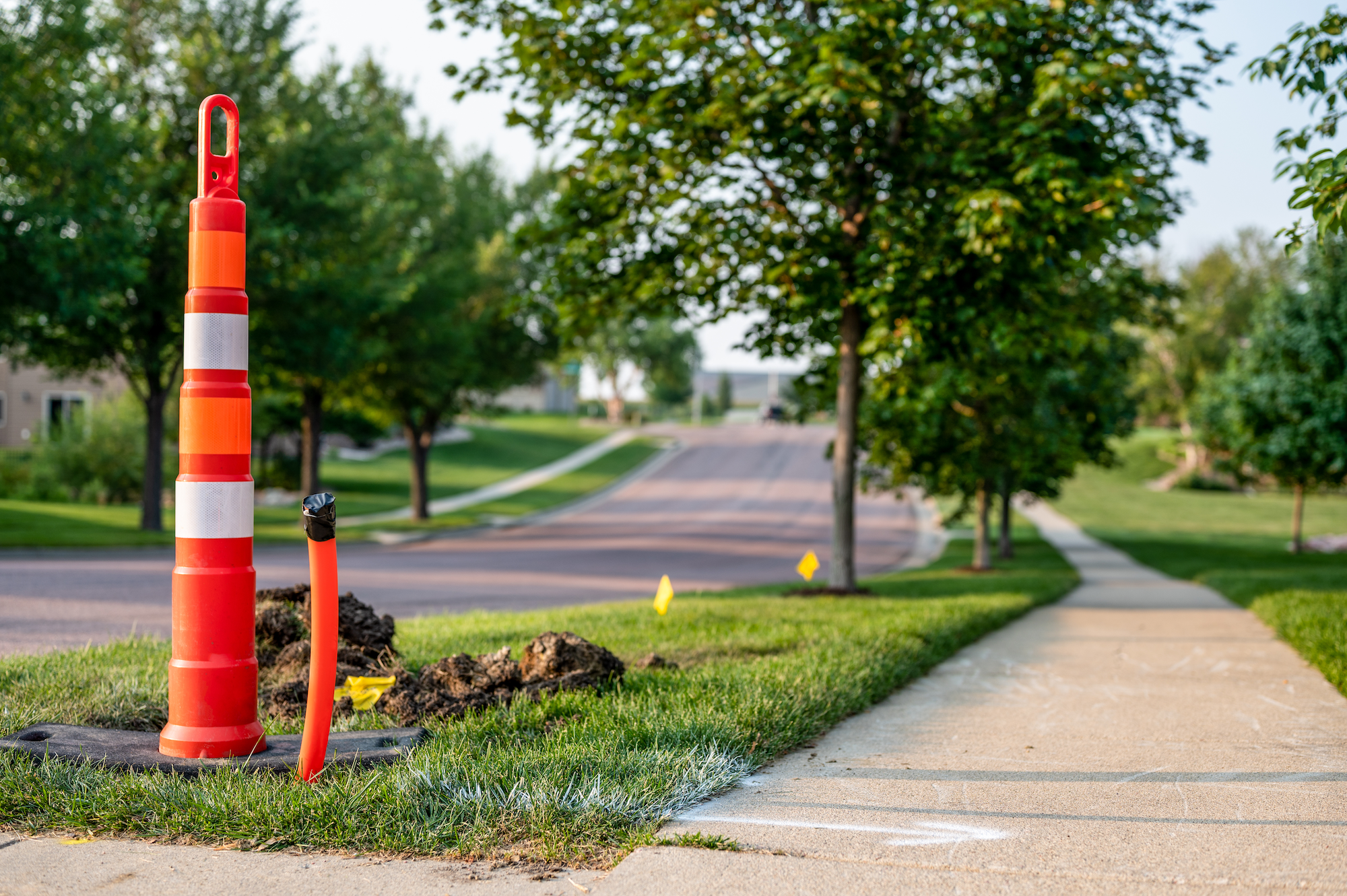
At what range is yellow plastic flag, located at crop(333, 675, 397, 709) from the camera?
206 inches

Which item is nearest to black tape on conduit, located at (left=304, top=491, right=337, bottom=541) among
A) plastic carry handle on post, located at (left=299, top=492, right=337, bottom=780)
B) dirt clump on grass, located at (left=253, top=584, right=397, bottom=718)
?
plastic carry handle on post, located at (left=299, top=492, right=337, bottom=780)

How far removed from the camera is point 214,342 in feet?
13.1

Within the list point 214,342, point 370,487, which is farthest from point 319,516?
point 370,487

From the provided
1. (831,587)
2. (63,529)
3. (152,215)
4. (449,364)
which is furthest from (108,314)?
(831,587)

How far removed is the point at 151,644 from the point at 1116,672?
21.2ft

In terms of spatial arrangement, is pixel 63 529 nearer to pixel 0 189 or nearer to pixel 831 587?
pixel 0 189

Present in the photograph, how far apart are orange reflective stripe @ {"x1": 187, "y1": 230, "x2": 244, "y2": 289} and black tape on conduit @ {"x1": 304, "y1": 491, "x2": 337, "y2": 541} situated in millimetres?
958

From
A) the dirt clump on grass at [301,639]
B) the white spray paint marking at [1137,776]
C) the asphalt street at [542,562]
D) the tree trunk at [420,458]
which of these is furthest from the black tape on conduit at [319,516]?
the tree trunk at [420,458]

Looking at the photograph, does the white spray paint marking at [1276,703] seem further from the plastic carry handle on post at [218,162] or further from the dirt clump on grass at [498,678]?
the plastic carry handle on post at [218,162]

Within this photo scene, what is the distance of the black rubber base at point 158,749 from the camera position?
3980 millimetres

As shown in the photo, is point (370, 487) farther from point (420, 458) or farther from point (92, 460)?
point (92, 460)

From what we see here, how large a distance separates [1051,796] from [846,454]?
8807 millimetres

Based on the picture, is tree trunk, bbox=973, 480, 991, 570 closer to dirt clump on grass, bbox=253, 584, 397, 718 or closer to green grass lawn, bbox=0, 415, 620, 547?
green grass lawn, bbox=0, 415, 620, 547

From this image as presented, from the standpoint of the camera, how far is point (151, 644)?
22.7ft
